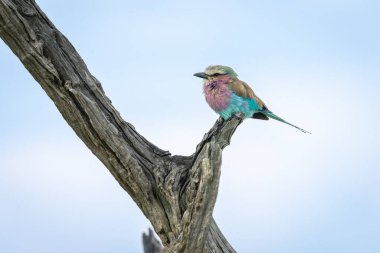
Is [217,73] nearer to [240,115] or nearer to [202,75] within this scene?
[202,75]

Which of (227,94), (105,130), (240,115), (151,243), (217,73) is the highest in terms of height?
(217,73)

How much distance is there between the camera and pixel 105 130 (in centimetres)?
507

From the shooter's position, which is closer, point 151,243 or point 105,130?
point 105,130

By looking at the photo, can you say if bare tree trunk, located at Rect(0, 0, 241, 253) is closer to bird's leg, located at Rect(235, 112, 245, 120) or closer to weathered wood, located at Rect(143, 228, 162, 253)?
bird's leg, located at Rect(235, 112, 245, 120)

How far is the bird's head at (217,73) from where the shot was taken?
565 centimetres

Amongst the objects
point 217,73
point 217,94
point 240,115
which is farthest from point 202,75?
point 240,115

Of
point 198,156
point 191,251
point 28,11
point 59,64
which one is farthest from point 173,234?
point 28,11

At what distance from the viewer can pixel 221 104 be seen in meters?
5.54

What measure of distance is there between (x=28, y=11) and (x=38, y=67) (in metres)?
0.43

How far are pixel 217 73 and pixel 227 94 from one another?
0.71ft

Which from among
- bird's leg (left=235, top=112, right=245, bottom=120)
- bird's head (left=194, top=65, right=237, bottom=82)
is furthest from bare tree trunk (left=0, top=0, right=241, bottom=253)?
bird's head (left=194, top=65, right=237, bottom=82)

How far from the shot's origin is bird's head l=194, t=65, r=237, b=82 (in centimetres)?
565

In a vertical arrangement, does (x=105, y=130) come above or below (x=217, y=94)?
below

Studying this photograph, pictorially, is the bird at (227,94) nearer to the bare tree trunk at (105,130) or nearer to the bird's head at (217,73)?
the bird's head at (217,73)
